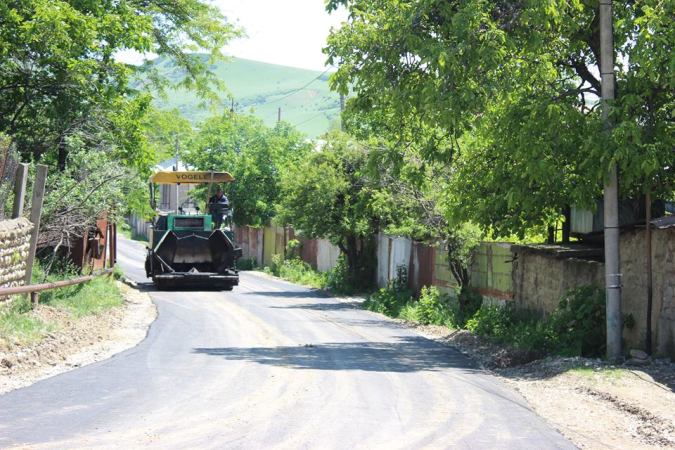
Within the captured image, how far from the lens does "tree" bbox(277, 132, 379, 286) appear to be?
3325 centimetres

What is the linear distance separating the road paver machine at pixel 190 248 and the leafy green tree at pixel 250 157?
72.3ft

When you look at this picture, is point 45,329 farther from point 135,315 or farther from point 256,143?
point 256,143

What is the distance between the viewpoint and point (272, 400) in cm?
1056

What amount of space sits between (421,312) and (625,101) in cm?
1184

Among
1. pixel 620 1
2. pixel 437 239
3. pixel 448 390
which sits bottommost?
pixel 448 390

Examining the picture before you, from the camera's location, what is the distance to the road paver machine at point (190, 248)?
30.9 metres

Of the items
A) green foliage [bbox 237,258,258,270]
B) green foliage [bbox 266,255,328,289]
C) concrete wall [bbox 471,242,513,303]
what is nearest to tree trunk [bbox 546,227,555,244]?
concrete wall [bbox 471,242,513,303]

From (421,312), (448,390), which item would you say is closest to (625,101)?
(448,390)

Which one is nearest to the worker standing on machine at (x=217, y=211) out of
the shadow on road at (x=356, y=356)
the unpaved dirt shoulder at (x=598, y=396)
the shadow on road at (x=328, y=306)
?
the shadow on road at (x=328, y=306)

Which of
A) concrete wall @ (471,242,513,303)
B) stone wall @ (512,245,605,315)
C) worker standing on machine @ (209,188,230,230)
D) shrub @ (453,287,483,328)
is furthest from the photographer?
worker standing on machine @ (209,188,230,230)

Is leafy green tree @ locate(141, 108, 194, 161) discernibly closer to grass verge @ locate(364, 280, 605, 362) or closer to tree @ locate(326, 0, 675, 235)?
grass verge @ locate(364, 280, 605, 362)

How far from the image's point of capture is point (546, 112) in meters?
15.0

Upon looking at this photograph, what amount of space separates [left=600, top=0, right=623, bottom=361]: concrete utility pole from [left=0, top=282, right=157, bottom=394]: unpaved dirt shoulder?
7.97 metres

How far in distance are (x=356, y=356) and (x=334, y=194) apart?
17950 mm
